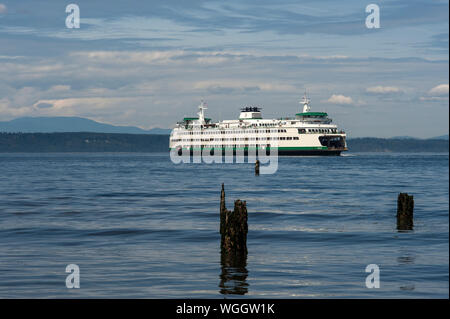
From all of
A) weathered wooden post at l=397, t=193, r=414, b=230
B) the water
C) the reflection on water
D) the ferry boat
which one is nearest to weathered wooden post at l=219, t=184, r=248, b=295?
the reflection on water

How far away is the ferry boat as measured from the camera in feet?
430

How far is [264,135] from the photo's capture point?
137 m

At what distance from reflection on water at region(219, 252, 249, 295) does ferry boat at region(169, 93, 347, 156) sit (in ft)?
371

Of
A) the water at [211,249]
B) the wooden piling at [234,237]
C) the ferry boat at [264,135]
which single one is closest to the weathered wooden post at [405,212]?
the water at [211,249]

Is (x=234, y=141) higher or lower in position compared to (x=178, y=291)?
higher

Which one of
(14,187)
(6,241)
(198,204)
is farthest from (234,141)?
(6,241)

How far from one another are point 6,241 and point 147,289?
9.82 metres

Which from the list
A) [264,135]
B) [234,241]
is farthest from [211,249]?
[264,135]

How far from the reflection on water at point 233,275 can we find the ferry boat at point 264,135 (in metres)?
113

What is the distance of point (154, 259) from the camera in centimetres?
1867

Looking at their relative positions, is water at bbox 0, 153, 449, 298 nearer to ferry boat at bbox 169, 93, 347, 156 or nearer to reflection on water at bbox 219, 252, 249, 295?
reflection on water at bbox 219, 252, 249, 295

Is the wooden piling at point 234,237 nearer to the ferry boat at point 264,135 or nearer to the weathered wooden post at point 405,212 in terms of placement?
the weathered wooden post at point 405,212

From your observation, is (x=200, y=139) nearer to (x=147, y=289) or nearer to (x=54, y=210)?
(x=54, y=210)

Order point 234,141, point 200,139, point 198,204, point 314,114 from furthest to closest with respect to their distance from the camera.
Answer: point 200,139 → point 234,141 → point 314,114 → point 198,204
